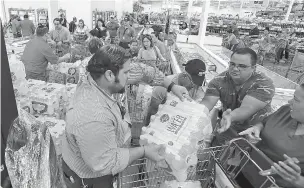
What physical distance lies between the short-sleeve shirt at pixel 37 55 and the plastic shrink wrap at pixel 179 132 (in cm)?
283

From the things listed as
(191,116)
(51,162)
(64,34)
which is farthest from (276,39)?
(51,162)

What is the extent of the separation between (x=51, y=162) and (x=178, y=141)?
0.74 metres

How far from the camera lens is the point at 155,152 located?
1396mm

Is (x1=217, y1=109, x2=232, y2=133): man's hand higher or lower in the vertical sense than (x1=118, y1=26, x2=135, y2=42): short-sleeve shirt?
lower

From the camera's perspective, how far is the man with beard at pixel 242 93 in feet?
6.06

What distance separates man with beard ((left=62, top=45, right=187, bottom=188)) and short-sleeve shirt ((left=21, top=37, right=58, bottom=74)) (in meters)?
2.68

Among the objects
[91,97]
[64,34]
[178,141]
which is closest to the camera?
[91,97]

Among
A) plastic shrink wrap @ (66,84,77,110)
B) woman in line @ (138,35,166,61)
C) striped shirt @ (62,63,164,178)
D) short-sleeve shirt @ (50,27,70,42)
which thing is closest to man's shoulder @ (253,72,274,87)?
striped shirt @ (62,63,164,178)

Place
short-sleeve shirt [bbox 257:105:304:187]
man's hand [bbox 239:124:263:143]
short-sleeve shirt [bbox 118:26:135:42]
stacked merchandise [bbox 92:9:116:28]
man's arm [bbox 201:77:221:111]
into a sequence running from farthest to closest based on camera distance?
stacked merchandise [bbox 92:9:116:28]
short-sleeve shirt [bbox 118:26:135:42]
man's arm [bbox 201:77:221:111]
man's hand [bbox 239:124:263:143]
short-sleeve shirt [bbox 257:105:304:187]

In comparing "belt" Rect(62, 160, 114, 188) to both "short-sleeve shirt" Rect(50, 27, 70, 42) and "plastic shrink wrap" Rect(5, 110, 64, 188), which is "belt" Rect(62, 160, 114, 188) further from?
"short-sleeve shirt" Rect(50, 27, 70, 42)

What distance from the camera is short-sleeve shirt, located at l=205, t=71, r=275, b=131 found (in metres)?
1.87

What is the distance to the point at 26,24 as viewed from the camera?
880 cm

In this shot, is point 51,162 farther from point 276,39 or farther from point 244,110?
point 276,39

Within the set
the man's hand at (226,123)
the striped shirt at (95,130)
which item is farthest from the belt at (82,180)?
the man's hand at (226,123)
